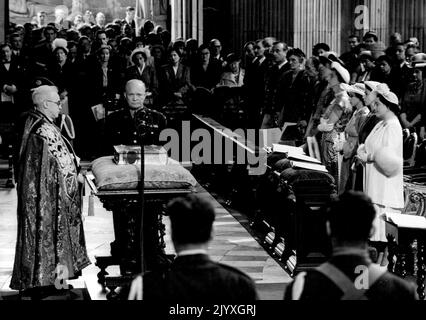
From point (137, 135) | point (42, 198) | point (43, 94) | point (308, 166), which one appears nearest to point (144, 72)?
point (308, 166)

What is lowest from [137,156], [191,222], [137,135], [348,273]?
[137,156]

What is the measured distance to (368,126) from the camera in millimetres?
11203

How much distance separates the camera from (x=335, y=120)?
41.8 feet

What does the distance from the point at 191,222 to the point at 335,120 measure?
788cm

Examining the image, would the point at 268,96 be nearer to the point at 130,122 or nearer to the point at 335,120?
the point at 335,120

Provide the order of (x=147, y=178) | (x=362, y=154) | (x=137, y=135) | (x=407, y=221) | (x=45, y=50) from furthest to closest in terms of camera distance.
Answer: (x=45, y=50), (x=362, y=154), (x=137, y=135), (x=147, y=178), (x=407, y=221)

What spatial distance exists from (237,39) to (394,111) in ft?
56.0

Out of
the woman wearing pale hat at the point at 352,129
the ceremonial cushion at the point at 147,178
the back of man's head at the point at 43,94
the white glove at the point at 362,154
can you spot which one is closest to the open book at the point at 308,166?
the woman wearing pale hat at the point at 352,129

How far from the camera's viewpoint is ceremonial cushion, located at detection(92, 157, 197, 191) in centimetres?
1026

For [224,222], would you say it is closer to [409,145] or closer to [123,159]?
[409,145]

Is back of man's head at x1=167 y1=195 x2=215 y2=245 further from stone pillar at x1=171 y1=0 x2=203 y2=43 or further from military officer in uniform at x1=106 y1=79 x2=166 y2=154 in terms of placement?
stone pillar at x1=171 y1=0 x2=203 y2=43

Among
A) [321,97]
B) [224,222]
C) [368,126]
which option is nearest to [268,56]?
[224,222]

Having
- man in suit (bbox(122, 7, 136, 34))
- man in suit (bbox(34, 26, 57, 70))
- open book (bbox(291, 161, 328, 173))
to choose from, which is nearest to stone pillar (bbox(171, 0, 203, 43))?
man in suit (bbox(34, 26, 57, 70))

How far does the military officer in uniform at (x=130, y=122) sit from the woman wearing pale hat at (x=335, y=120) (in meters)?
2.35
